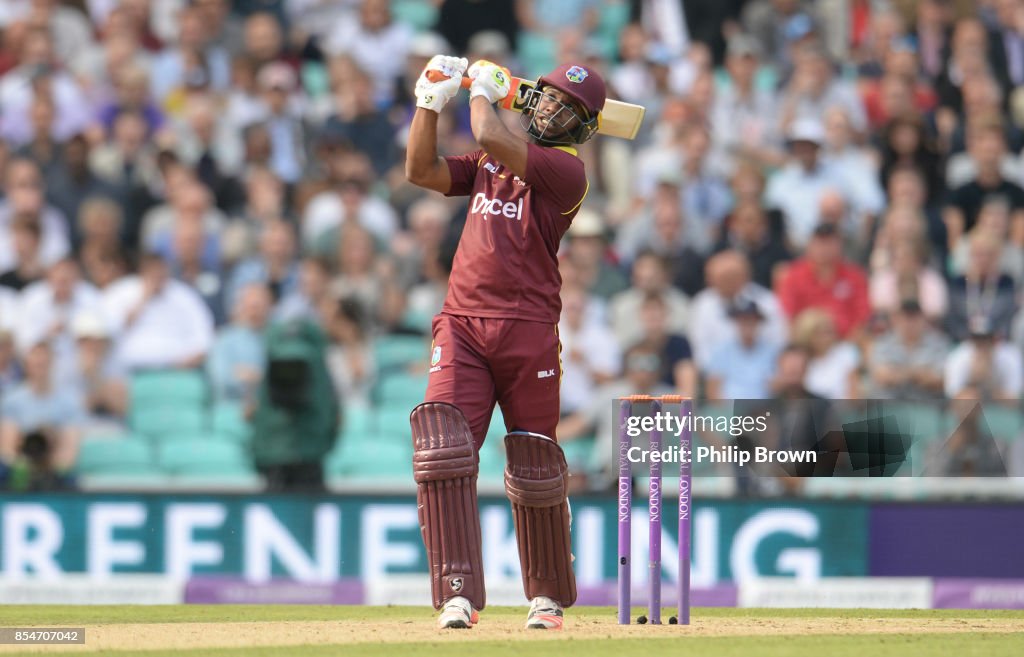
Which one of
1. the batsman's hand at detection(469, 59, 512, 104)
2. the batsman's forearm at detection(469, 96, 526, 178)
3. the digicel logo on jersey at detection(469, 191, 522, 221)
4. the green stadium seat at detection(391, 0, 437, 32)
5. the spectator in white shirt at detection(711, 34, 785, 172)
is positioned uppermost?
the green stadium seat at detection(391, 0, 437, 32)

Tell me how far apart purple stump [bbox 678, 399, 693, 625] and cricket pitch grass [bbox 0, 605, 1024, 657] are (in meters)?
0.13

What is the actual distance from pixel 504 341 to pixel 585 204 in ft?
19.0

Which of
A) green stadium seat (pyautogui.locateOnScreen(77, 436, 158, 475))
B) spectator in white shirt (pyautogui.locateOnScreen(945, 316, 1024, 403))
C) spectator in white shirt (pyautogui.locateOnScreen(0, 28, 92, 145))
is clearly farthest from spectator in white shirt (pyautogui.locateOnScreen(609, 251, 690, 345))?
spectator in white shirt (pyautogui.locateOnScreen(0, 28, 92, 145))

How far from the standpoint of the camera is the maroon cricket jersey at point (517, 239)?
279 inches

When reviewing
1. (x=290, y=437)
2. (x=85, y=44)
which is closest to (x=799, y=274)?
(x=290, y=437)

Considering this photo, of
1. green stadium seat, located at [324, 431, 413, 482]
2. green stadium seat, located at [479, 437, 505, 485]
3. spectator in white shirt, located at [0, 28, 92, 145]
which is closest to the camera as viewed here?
green stadium seat, located at [479, 437, 505, 485]

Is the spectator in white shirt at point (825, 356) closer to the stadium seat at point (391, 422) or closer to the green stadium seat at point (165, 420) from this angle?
the stadium seat at point (391, 422)

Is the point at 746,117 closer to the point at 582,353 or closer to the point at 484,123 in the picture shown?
the point at 582,353

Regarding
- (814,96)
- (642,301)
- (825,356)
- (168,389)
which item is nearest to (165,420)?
(168,389)

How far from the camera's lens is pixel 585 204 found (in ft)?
41.9

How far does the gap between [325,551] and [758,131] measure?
5.14 meters

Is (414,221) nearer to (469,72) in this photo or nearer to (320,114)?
(320,114)

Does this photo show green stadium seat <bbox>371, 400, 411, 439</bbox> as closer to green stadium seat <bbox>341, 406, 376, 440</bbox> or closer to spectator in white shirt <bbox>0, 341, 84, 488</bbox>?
green stadium seat <bbox>341, 406, 376, 440</bbox>

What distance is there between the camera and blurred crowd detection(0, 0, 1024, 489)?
1149 centimetres
